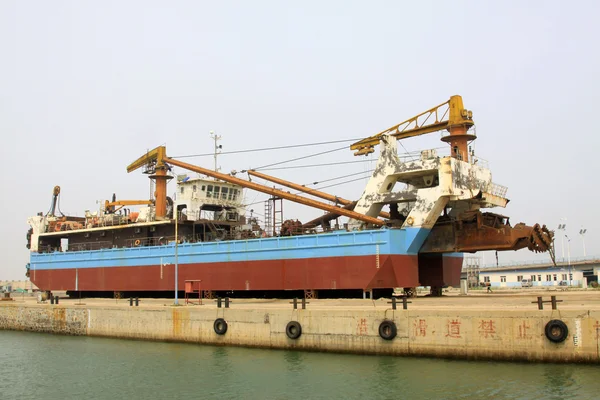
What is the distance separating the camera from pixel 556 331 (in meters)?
18.2

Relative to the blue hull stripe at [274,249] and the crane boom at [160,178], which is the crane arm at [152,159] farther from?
the blue hull stripe at [274,249]

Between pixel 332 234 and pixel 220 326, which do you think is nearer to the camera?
pixel 220 326

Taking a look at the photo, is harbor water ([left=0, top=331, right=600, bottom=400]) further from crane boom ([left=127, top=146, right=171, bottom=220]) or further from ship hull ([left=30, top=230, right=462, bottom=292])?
crane boom ([left=127, top=146, right=171, bottom=220])

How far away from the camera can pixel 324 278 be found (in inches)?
1221

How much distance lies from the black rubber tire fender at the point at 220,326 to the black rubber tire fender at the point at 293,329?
329 centimetres

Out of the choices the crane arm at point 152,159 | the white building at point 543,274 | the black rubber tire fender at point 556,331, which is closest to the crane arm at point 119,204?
the crane arm at point 152,159

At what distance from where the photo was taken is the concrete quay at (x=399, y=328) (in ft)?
59.8

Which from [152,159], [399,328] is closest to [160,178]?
[152,159]

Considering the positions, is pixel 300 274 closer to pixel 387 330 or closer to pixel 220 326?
pixel 220 326

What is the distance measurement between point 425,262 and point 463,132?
7826mm

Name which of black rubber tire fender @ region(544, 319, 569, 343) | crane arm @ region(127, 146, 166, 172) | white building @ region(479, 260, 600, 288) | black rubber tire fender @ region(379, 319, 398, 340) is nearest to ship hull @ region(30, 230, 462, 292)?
crane arm @ region(127, 146, 166, 172)

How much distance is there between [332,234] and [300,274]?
118 inches

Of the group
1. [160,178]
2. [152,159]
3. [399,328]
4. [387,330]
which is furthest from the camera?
[152,159]

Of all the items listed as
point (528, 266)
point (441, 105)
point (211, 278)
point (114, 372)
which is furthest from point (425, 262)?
point (528, 266)
